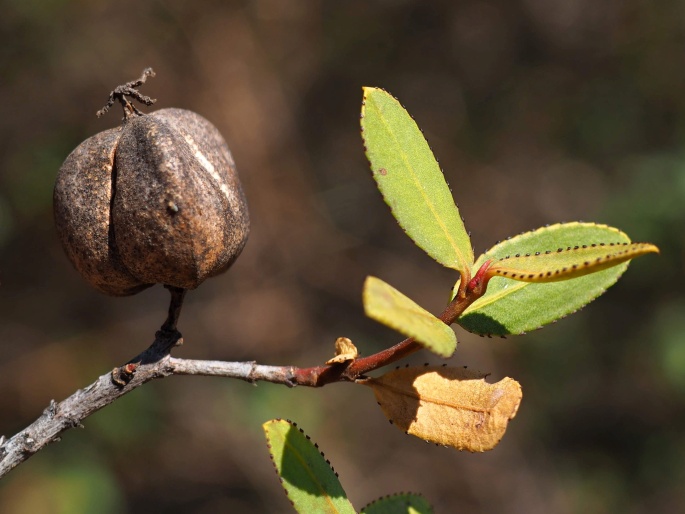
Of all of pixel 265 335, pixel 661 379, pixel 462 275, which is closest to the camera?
pixel 462 275

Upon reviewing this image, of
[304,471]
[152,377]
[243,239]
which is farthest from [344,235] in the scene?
[304,471]

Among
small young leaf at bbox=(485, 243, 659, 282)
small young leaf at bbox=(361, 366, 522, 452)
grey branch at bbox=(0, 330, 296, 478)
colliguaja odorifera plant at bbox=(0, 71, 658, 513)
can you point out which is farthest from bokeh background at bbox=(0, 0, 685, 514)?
small young leaf at bbox=(485, 243, 659, 282)

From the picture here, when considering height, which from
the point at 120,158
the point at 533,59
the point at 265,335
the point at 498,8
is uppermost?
the point at 120,158

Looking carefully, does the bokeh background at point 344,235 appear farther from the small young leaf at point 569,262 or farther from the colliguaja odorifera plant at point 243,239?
the small young leaf at point 569,262

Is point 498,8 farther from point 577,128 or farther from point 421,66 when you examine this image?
point 577,128

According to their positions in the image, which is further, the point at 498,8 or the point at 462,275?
the point at 498,8

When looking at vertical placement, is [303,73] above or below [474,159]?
above

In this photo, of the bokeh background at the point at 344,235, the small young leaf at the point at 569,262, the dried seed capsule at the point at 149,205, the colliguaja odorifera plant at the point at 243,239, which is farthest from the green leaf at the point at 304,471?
the bokeh background at the point at 344,235

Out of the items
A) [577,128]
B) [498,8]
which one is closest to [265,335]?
[577,128]

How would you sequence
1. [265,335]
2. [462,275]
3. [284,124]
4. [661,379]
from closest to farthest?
[462,275] → [661,379] → [265,335] → [284,124]
